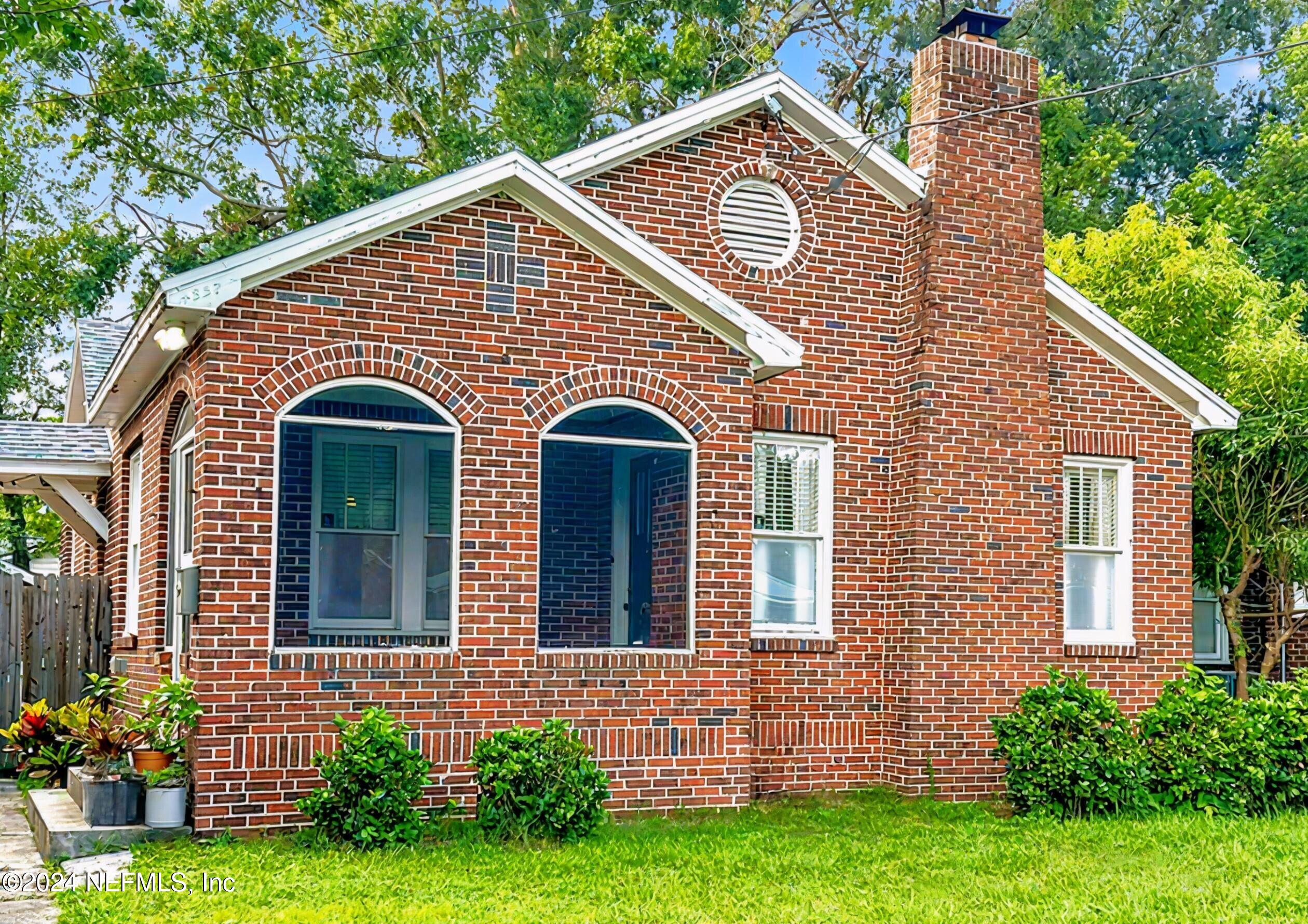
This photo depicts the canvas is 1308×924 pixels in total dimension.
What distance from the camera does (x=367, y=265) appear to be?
10.6 m

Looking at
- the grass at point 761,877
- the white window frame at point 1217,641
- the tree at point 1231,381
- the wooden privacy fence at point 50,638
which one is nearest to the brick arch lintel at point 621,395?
the grass at point 761,877

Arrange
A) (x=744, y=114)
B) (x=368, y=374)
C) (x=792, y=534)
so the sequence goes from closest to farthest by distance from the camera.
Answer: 1. (x=368, y=374)
2. (x=792, y=534)
3. (x=744, y=114)

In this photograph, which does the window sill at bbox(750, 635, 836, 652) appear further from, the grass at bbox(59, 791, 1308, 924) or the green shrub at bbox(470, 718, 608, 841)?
the green shrub at bbox(470, 718, 608, 841)

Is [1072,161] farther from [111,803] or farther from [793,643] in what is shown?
[111,803]

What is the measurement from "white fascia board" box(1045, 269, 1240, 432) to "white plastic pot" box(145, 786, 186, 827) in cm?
884

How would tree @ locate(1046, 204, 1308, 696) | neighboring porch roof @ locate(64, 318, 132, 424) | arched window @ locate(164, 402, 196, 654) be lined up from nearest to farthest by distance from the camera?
arched window @ locate(164, 402, 196, 654)
tree @ locate(1046, 204, 1308, 696)
neighboring porch roof @ locate(64, 318, 132, 424)

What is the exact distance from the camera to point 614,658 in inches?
437

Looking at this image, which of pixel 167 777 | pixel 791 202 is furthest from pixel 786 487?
pixel 167 777

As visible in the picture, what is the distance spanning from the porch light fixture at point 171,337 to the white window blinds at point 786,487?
4.99 m

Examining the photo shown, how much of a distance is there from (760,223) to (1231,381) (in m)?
6.53

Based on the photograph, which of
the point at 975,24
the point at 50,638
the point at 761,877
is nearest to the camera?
the point at 761,877

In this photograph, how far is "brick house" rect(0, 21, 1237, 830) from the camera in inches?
406

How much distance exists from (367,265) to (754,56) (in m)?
17.6

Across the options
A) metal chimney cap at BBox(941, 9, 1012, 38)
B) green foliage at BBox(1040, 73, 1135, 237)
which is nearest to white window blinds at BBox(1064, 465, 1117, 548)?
metal chimney cap at BBox(941, 9, 1012, 38)
